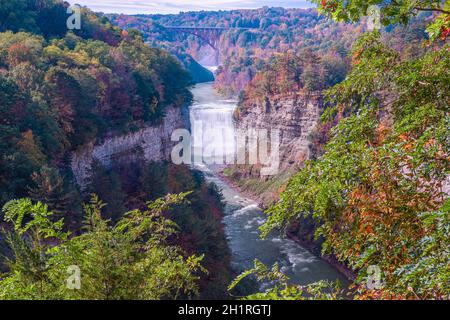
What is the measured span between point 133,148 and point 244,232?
42.3ft

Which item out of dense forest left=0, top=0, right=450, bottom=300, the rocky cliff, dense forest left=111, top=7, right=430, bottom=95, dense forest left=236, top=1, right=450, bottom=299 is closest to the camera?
dense forest left=236, top=1, right=450, bottom=299

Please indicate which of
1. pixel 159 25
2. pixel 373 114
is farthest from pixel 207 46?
pixel 373 114

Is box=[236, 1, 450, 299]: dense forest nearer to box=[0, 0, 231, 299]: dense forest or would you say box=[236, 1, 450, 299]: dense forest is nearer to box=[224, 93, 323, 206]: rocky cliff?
box=[0, 0, 231, 299]: dense forest

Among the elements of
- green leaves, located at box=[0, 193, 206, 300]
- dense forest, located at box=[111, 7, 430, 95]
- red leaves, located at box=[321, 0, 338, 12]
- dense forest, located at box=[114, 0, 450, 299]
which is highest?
dense forest, located at box=[111, 7, 430, 95]

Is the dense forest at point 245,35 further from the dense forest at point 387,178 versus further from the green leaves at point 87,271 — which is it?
the green leaves at point 87,271

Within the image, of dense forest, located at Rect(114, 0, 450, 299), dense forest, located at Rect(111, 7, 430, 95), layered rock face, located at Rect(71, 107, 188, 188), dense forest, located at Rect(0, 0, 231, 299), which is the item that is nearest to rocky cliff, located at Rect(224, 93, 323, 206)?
layered rock face, located at Rect(71, 107, 188, 188)

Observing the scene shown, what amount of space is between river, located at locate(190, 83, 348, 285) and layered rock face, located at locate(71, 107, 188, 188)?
26.1 feet

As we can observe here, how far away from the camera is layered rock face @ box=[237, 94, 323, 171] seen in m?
50.2

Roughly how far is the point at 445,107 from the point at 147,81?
32.7 meters

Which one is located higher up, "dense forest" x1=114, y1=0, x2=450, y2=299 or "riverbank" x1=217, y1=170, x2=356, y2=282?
"dense forest" x1=114, y1=0, x2=450, y2=299

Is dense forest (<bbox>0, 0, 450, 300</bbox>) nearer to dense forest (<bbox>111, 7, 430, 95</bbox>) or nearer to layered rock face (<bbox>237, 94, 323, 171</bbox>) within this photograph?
layered rock face (<bbox>237, 94, 323, 171</bbox>)

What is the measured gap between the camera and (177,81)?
141ft

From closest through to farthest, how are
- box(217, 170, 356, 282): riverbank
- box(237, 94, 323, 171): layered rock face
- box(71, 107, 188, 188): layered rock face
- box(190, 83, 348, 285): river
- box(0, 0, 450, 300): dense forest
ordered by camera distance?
1. box(0, 0, 450, 300): dense forest
2. box(71, 107, 188, 188): layered rock face
3. box(217, 170, 356, 282): riverbank
4. box(190, 83, 348, 285): river
5. box(237, 94, 323, 171): layered rock face

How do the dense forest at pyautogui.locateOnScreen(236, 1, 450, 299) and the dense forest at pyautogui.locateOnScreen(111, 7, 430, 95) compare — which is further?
the dense forest at pyautogui.locateOnScreen(111, 7, 430, 95)
